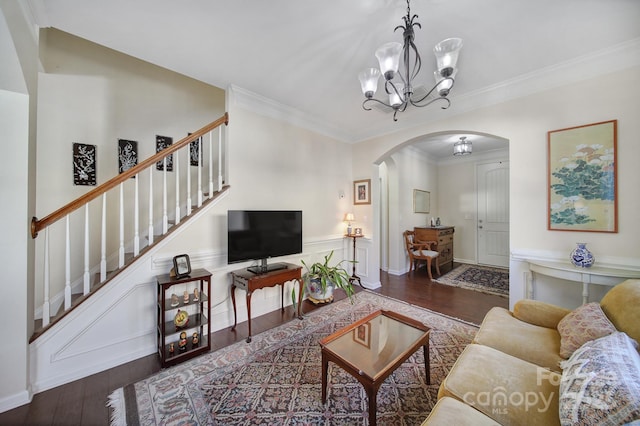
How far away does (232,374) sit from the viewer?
1816 mm

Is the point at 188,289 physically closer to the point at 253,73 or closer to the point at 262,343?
the point at 262,343

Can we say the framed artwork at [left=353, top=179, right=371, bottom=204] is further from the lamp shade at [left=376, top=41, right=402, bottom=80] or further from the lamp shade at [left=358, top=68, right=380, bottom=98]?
the lamp shade at [left=376, top=41, right=402, bottom=80]

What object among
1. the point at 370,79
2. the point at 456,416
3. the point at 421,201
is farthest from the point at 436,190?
the point at 456,416

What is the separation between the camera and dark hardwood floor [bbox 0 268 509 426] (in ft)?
4.68

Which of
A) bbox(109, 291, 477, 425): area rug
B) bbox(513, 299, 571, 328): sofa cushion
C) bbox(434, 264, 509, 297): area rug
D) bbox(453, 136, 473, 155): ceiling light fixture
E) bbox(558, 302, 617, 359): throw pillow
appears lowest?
bbox(109, 291, 477, 425): area rug

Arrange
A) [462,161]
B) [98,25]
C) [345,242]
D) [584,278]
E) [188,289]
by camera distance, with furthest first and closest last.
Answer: [462,161] < [345,242] < [188,289] < [584,278] < [98,25]

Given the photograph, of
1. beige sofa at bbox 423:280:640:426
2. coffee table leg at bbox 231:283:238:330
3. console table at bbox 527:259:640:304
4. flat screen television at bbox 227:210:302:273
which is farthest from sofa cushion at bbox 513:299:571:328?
coffee table leg at bbox 231:283:238:330

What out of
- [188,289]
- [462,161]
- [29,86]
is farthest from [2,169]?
[462,161]

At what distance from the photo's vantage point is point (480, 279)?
4234mm

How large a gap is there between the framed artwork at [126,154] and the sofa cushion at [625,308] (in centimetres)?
429

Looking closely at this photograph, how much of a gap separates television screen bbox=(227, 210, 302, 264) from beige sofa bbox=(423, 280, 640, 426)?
6.67 feet

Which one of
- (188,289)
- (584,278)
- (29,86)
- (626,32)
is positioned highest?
(626,32)

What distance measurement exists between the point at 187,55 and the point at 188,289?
229 cm

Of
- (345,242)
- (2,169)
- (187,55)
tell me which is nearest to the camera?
(2,169)
